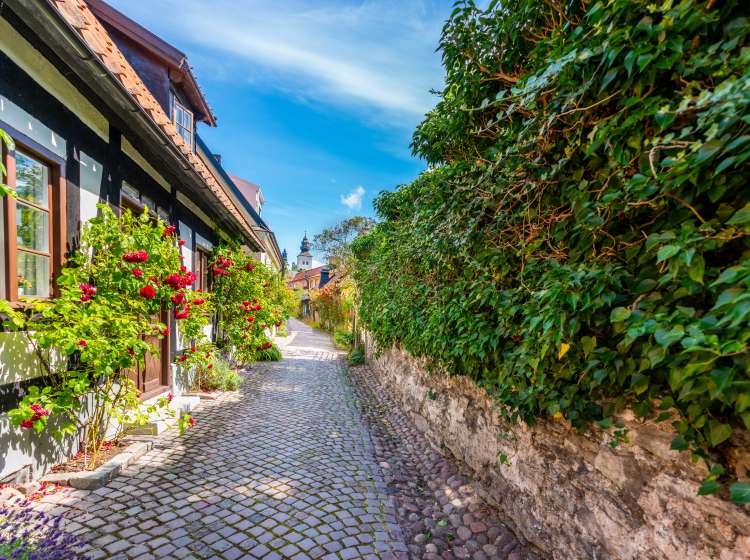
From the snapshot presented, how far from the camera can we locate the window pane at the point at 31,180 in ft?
9.32

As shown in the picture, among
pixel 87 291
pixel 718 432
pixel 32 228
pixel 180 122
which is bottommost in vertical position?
pixel 718 432

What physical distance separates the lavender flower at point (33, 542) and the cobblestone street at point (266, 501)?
0.19 m

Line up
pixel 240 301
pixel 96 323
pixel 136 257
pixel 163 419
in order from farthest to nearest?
pixel 240 301, pixel 163 419, pixel 136 257, pixel 96 323

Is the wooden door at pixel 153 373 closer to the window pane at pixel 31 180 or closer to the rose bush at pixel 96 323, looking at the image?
the rose bush at pixel 96 323

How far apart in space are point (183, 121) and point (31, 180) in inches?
173

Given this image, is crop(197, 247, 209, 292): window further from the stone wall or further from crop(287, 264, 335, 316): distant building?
crop(287, 264, 335, 316): distant building

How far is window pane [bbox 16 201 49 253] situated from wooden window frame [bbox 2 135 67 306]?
0.11ft

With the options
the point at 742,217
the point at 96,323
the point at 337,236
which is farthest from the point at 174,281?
the point at 337,236

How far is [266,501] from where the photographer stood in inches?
119

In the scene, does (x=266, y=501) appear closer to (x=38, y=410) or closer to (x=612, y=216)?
(x=38, y=410)

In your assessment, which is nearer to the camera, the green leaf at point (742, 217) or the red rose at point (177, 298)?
the green leaf at point (742, 217)

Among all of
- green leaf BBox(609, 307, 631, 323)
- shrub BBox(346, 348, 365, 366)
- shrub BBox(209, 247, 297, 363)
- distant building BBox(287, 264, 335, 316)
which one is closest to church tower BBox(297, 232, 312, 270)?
distant building BBox(287, 264, 335, 316)

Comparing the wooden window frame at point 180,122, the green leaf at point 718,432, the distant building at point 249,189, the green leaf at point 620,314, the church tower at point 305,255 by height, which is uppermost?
the church tower at point 305,255

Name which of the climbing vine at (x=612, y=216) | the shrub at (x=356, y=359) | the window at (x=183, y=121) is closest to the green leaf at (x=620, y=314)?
the climbing vine at (x=612, y=216)
